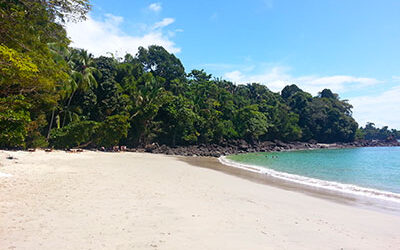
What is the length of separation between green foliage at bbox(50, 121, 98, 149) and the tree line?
95 millimetres

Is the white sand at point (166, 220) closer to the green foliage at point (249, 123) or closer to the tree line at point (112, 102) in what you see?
the tree line at point (112, 102)

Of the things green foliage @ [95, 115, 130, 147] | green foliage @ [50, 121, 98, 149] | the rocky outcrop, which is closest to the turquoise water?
the rocky outcrop

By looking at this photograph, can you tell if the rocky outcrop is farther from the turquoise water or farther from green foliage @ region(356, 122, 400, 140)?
green foliage @ region(356, 122, 400, 140)

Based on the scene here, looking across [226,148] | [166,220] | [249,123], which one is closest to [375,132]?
[249,123]

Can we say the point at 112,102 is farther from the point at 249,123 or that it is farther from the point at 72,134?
the point at 249,123

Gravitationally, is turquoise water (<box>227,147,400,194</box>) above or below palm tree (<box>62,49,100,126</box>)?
below

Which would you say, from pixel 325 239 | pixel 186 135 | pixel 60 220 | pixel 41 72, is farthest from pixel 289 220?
pixel 186 135

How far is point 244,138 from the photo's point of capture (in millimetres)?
51156

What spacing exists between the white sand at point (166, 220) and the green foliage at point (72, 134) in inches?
701

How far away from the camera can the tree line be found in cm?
732

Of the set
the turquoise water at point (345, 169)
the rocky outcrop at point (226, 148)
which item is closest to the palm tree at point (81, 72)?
the rocky outcrop at point (226, 148)

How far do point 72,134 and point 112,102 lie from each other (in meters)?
7.43

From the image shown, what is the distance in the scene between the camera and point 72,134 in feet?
84.2

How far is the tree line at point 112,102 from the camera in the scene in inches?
288
